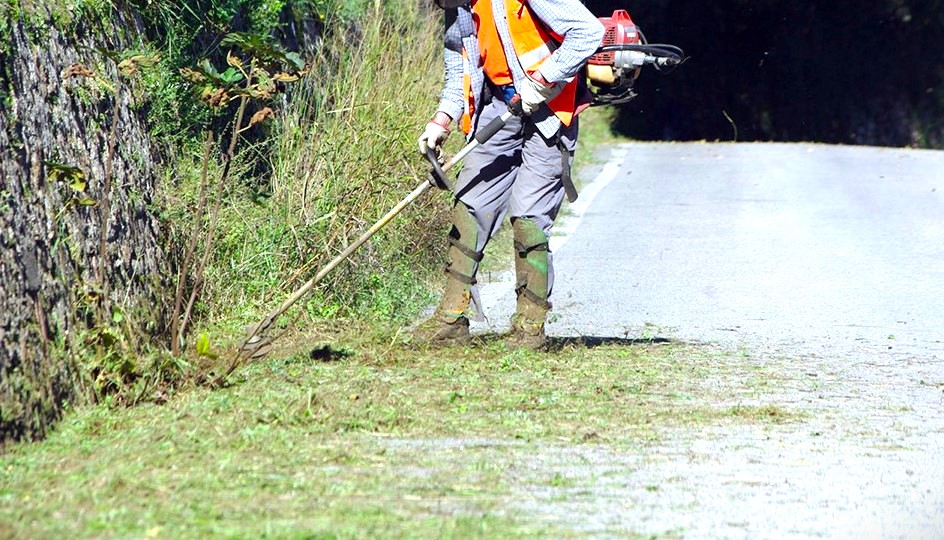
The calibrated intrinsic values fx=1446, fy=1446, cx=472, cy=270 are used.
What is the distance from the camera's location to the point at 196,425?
4770 mm

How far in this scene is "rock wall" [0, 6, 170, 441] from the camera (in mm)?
4602

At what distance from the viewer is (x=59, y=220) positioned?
5.05 m

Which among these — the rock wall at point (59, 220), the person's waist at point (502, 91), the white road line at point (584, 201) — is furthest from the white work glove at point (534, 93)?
the white road line at point (584, 201)

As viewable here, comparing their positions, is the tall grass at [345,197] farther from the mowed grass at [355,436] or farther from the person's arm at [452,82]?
the person's arm at [452,82]

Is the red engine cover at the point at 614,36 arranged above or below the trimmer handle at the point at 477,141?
above

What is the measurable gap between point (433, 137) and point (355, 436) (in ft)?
6.27

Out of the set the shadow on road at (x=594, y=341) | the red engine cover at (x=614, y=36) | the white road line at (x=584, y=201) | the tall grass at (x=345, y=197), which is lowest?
the white road line at (x=584, y=201)

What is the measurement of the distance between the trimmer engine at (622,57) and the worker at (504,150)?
0.10 m

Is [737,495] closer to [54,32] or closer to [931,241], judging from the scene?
[54,32]

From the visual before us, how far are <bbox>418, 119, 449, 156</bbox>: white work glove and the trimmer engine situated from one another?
69 centimetres

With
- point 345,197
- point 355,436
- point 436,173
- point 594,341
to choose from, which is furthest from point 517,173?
point 355,436

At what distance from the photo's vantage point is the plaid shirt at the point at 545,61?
5949 millimetres

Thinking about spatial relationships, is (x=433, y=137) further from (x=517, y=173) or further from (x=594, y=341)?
(x=594, y=341)

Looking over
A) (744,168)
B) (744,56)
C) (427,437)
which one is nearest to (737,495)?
(427,437)
